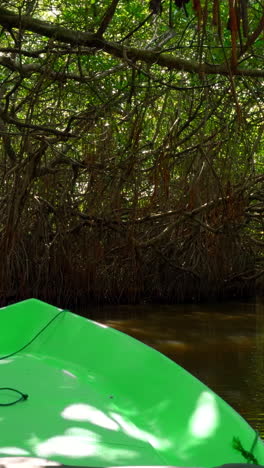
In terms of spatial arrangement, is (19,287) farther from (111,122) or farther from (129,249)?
(111,122)

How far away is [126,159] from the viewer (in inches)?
255

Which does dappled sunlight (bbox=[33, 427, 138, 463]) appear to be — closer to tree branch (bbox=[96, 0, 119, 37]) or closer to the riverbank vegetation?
tree branch (bbox=[96, 0, 119, 37])

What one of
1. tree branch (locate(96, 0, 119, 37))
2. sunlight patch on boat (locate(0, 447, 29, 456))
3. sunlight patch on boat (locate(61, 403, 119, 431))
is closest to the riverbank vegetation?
tree branch (locate(96, 0, 119, 37))

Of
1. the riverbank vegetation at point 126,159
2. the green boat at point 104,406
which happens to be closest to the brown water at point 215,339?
the riverbank vegetation at point 126,159

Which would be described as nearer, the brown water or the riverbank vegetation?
the brown water

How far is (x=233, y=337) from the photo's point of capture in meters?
7.66

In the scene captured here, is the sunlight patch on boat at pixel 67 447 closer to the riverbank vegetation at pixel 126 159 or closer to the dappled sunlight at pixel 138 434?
the dappled sunlight at pixel 138 434

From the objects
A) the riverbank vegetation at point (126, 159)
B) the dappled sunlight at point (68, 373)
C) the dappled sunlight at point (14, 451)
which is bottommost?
the dappled sunlight at point (14, 451)

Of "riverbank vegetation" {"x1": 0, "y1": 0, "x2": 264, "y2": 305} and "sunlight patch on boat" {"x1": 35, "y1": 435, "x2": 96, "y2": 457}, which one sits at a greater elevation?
"riverbank vegetation" {"x1": 0, "y1": 0, "x2": 264, "y2": 305}

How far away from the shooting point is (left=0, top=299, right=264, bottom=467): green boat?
2329 mm

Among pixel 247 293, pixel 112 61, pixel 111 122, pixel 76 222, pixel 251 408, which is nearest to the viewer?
pixel 251 408

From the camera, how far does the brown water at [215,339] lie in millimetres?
5043

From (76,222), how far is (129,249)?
822mm

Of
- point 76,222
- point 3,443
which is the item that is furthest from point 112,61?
point 3,443
